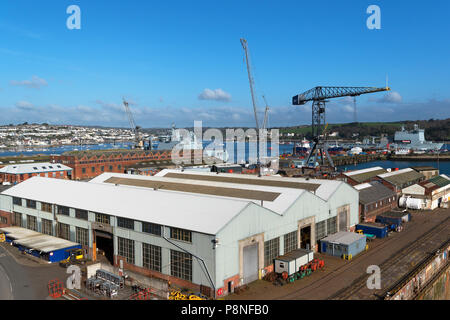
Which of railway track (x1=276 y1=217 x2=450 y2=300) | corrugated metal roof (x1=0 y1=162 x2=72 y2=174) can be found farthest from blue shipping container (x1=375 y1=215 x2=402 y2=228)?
corrugated metal roof (x1=0 y1=162 x2=72 y2=174)

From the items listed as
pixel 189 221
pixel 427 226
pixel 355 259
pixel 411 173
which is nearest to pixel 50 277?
pixel 189 221

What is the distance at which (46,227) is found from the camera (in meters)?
35.2

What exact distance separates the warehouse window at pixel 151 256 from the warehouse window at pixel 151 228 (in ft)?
3.34

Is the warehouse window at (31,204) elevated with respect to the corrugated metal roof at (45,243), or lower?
elevated

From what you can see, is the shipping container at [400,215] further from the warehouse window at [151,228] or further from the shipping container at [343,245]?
the warehouse window at [151,228]

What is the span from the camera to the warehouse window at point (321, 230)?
32375 millimetres

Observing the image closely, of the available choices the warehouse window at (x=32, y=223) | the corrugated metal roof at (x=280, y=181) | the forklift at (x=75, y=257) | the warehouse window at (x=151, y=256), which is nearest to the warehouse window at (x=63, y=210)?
the forklift at (x=75, y=257)

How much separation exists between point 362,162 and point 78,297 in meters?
148

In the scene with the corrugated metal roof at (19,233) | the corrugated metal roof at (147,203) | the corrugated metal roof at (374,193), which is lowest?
the corrugated metal roof at (19,233)

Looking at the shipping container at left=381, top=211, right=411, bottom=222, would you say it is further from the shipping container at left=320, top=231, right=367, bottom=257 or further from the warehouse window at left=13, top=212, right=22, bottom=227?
the warehouse window at left=13, top=212, right=22, bottom=227

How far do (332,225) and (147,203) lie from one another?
58.7ft

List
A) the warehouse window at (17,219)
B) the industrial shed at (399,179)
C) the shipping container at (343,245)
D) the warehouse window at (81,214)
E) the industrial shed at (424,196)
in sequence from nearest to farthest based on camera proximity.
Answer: the shipping container at (343,245) → the warehouse window at (81,214) → the warehouse window at (17,219) → the industrial shed at (424,196) → the industrial shed at (399,179)

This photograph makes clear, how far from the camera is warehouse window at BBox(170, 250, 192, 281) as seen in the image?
23.7 meters

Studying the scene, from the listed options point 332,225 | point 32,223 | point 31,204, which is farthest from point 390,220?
point 31,204
